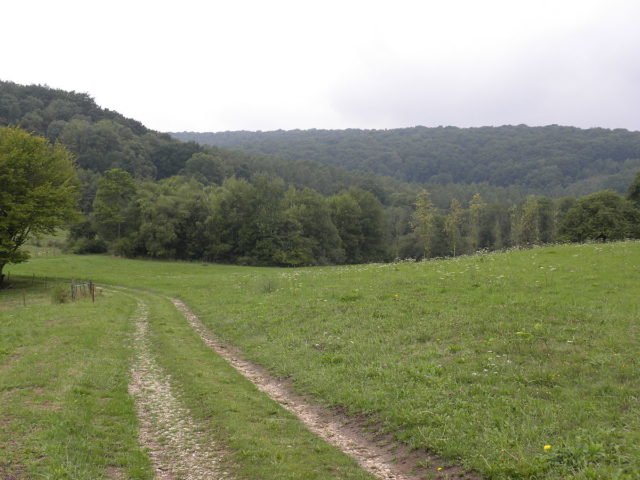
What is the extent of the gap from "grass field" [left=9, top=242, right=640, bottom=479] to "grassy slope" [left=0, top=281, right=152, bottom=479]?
2683 mm

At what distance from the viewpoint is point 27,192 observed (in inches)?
1590

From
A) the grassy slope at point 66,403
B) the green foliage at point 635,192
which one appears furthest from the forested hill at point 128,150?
the grassy slope at point 66,403

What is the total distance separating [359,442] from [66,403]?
7619 millimetres

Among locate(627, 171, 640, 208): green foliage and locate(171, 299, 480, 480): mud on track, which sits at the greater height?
locate(627, 171, 640, 208): green foliage

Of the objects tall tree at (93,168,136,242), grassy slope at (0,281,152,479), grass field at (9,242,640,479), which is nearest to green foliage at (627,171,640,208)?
grass field at (9,242,640,479)

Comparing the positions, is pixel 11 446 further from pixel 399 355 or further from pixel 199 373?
pixel 399 355

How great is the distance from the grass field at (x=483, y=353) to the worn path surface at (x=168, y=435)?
1.13 meters

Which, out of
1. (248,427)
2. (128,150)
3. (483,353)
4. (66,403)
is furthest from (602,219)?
(128,150)

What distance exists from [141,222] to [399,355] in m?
76.6

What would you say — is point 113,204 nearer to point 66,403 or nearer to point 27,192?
point 27,192

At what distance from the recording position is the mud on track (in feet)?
27.6

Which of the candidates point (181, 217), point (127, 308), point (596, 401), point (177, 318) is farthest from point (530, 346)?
point (181, 217)

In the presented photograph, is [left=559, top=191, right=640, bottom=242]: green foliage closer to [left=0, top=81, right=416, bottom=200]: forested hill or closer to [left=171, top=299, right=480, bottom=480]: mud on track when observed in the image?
[left=171, top=299, right=480, bottom=480]: mud on track

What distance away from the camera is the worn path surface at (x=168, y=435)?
836cm
